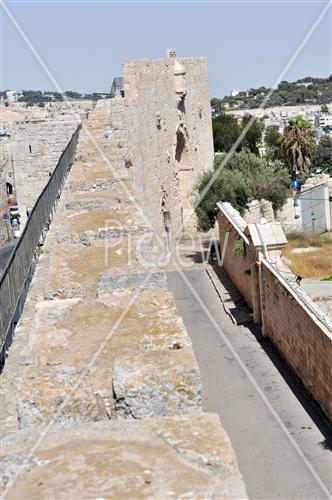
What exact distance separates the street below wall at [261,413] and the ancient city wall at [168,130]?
4583 mm

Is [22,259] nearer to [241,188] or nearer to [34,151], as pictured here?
[34,151]

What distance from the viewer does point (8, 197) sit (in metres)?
22.8

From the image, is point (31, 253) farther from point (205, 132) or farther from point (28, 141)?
point (205, 132)

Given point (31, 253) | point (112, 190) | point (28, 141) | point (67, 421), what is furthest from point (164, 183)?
point (67, 421)

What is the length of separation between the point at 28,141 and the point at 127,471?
12278mm

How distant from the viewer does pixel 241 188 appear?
66.2 feet

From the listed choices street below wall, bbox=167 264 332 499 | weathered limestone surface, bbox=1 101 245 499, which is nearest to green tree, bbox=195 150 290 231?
street below wall, bbox=167 264 332 499

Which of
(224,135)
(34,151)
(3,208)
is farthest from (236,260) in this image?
(224,135)

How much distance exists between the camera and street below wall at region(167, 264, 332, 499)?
728 cm

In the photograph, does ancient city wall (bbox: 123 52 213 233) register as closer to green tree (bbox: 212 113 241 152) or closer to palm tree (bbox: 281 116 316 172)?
palm tree (bbox: 281 116 316 172)

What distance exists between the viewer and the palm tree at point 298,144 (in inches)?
1280

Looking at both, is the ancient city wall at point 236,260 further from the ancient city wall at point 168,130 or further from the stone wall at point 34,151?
the stone wall at point 34,151

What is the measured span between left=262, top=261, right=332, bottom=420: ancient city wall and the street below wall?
0.67 feet

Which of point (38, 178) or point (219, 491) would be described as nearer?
point (219, 491)
